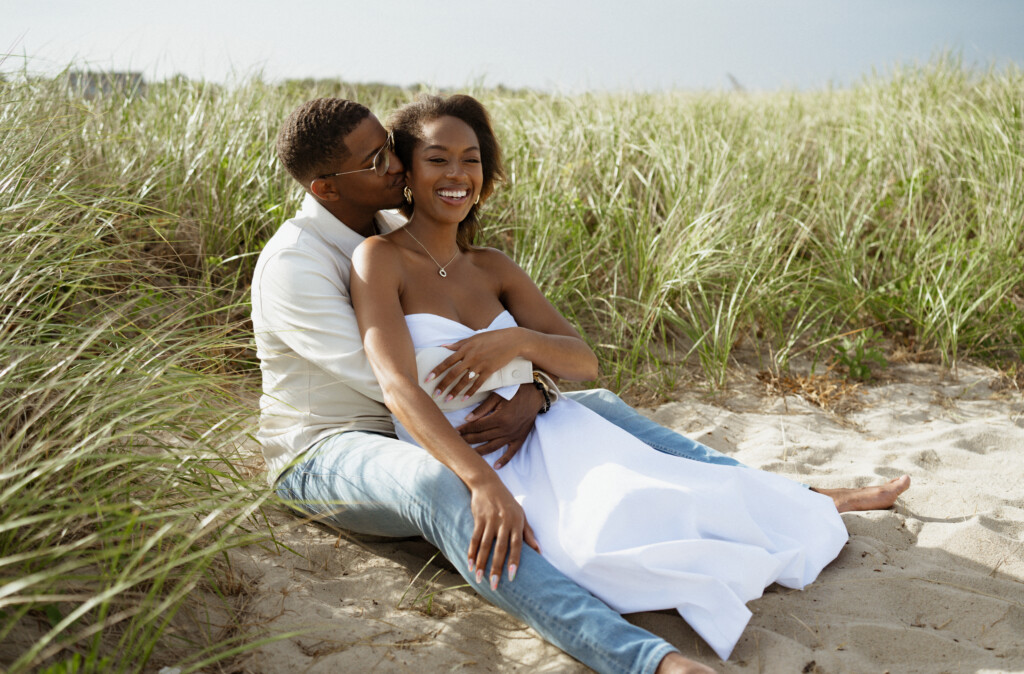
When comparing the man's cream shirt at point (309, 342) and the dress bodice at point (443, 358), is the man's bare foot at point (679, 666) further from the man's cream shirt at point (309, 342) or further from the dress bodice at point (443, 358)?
the man's cream shirt at point (309, 342)

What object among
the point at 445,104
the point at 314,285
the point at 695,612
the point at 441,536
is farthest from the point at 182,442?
the point at 695,612

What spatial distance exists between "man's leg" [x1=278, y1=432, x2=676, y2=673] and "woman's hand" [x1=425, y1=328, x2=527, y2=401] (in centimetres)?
23

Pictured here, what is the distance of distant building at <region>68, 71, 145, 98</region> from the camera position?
4926 mm

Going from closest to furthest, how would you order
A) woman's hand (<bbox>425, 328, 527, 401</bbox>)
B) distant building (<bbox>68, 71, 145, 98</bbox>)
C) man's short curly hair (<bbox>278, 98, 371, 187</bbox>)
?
1. woman's hand (<bbox>425, 328, 527, 401</bbox>)
2. man's short curly hair (<bbox>278, 98, 371, 187</bbox>)
3. distant building (<bbox>68, 71, 145, 98</bbox>)

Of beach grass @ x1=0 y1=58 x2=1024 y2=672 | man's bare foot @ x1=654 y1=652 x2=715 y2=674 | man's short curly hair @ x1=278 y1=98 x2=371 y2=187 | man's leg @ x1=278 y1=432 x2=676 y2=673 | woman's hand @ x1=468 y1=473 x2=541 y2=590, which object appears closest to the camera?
man's bare foot @ x1=654 y1=652 x2=715 y2=674

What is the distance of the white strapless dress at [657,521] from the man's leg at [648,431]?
0.81 ft

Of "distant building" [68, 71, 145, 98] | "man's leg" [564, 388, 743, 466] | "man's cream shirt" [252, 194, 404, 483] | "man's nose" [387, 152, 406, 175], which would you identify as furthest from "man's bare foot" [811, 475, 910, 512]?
"distant building" [68, 71, 145, 98]

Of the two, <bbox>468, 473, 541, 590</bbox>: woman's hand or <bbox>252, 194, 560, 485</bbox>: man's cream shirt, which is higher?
<bbox>252, 194, 560, 485</bbox>: man's cream shirt

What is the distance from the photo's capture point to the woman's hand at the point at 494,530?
2061 mm

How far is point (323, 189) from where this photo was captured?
8.90 feet

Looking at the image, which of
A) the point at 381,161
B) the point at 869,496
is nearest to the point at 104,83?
the point at 381,161

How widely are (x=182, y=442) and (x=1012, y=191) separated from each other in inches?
190

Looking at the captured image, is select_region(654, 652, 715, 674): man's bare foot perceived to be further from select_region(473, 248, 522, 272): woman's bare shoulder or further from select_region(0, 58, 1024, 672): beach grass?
select_region(473, 248, 522, 272): woman's bare shoulder

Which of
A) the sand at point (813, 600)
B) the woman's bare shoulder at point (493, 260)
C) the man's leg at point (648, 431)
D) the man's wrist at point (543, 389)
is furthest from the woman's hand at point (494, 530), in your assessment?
the woman's bare shoulder at point (493, 260)
